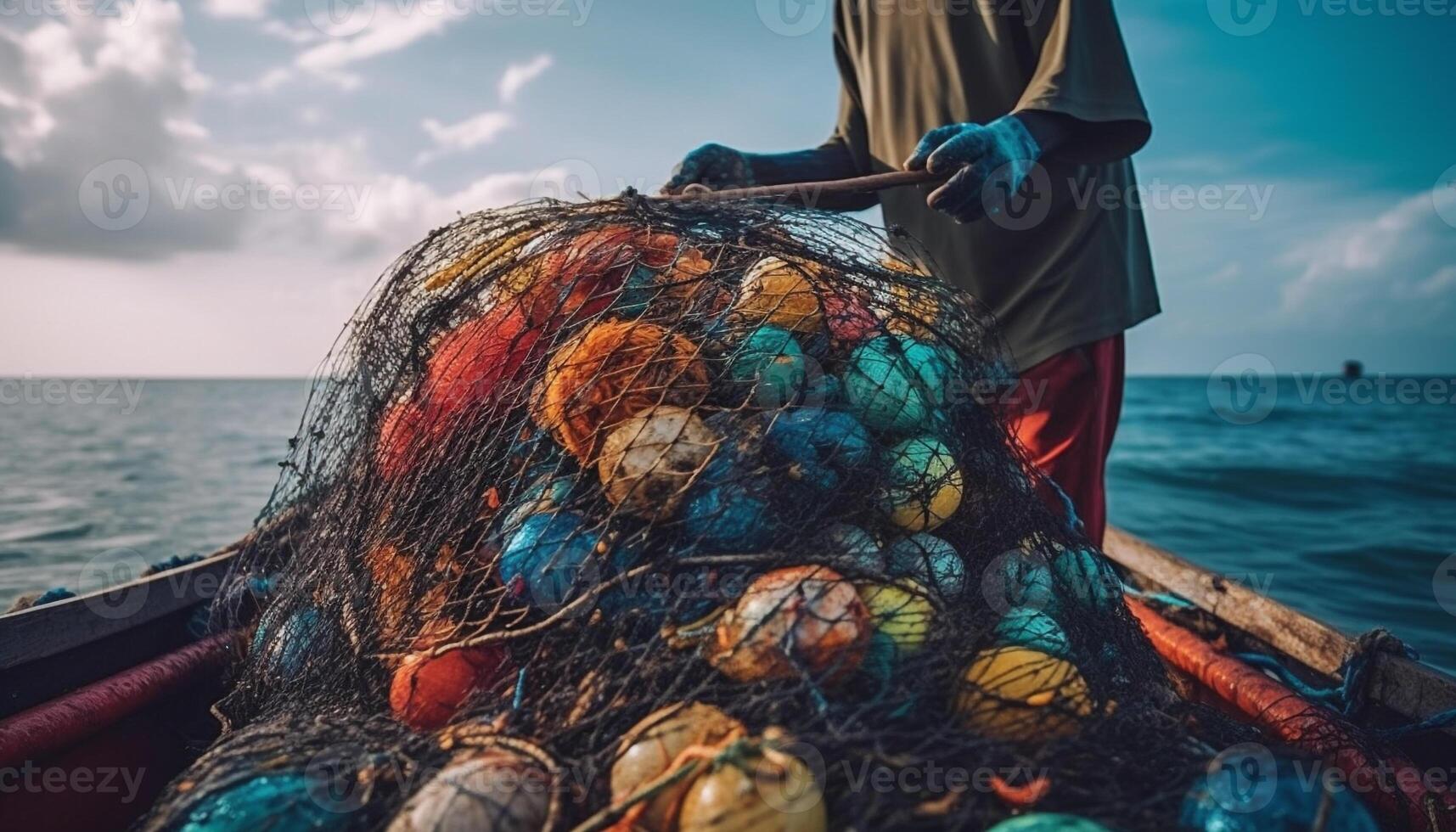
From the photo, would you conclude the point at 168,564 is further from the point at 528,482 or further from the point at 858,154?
the point at 858,154

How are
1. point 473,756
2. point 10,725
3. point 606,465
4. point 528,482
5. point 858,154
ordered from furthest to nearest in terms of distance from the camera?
point 858,154, point 10,725, point 528,482, point 606,465, point 473,756

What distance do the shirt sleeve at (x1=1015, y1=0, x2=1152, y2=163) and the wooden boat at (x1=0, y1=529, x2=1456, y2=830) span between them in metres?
1.66

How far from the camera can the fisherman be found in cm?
260

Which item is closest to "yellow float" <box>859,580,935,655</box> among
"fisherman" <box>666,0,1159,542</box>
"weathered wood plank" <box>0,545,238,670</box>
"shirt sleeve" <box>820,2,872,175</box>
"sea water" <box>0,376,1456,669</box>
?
"fisherman" <box>666,0,1159,542</box>

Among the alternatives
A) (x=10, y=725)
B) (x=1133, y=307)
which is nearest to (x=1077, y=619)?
(x=1133, y=307)

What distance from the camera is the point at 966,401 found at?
1958 mm

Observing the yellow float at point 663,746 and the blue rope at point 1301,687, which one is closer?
the yellow float at point 663,746

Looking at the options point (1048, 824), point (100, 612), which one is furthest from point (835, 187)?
point (100, 612)

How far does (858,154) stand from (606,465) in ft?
8.68

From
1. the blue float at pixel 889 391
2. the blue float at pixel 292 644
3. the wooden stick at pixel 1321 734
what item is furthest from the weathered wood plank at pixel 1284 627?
the blue float at pixel 292 644

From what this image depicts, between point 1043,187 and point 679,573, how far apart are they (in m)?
2.08

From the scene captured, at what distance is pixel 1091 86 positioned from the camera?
258 cm

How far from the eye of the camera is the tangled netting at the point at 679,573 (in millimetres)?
1254

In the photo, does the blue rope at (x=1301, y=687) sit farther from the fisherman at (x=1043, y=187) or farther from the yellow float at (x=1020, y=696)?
the yellow float at (x=1020, y=696)
